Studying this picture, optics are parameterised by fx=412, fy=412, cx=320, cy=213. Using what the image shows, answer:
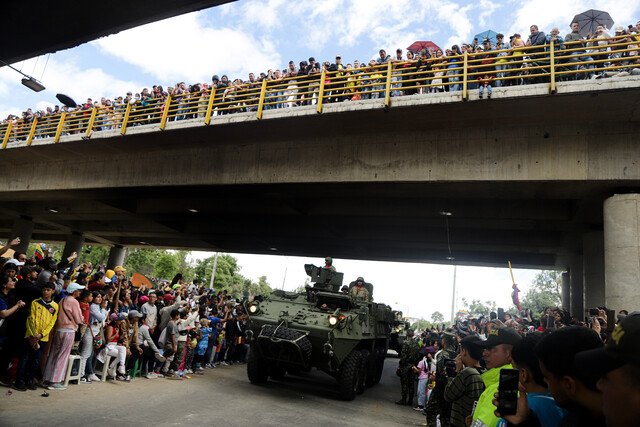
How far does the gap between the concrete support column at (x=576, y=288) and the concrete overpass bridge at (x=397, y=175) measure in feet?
0.19

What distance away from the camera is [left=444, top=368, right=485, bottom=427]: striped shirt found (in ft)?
12.5

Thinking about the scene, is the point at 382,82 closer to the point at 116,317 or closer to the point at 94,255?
the point at 116,317

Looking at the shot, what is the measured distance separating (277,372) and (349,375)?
2.43m

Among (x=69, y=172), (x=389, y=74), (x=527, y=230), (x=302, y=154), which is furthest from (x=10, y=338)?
(x=527, y=230)

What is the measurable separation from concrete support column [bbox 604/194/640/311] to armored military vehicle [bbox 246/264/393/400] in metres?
5.61

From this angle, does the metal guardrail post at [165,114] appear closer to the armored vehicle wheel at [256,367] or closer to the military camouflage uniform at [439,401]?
the armored vehicle wheel at [256,367]

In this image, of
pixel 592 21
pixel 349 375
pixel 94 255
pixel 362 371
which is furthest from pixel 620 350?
pixel 94 255

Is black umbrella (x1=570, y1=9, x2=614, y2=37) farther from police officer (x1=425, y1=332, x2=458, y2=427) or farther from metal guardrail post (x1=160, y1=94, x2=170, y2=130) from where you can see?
metal guardrail post (x1=160, y1=94, x2=170, y2=130)

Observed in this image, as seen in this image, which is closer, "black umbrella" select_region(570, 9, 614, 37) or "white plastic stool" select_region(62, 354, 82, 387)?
"white plastic stool" select_region(62, 354, 82, 387)

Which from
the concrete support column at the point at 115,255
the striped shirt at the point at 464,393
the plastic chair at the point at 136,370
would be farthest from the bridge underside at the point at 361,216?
the striped shirt at the point at 464,393

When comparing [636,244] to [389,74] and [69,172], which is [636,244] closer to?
[389,74]

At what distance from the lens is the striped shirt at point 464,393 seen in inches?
150

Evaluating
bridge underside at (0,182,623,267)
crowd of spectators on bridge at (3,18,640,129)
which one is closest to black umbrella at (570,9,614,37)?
crowd of spectators on bridge at (3,18,640,129)

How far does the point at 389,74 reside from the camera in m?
10.5
